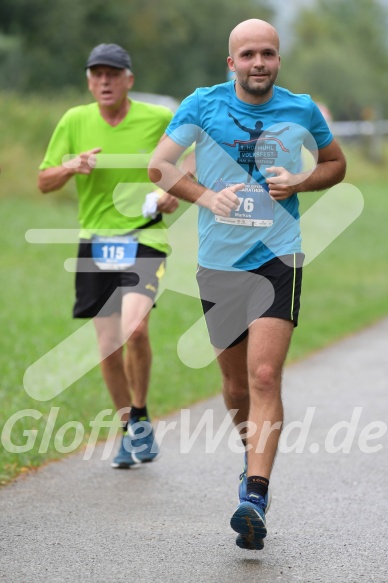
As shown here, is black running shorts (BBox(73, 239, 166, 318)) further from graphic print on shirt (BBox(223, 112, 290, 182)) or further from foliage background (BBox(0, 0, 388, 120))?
foliage background (BBox(0, 0, 388, 120))

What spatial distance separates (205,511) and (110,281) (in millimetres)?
1911

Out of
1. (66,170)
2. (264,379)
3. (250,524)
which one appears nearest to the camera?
(250,524)

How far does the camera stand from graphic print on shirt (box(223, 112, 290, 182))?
5.85 m

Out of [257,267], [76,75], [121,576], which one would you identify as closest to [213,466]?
[257,267]

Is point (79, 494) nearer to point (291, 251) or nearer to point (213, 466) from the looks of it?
point (213, 466)

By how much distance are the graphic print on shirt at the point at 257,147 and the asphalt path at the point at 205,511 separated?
1.69m

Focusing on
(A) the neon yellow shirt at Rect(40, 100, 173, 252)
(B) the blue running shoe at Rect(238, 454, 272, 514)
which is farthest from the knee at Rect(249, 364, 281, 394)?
(A) the neon yellow shirt at Rect(40, 100, 173, 252)

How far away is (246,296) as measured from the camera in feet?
19.8

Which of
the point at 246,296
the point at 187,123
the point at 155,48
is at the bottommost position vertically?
the point at 246,296

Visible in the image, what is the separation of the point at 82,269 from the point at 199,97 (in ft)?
7.00

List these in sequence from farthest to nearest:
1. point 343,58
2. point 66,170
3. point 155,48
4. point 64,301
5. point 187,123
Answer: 1. point 343,58
2. point 155,48
3. point 64,301
4. point 66,170
5. point 187,123

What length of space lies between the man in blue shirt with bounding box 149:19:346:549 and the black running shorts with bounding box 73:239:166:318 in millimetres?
1610

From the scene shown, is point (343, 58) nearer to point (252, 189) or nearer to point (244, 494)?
point (252, 189)

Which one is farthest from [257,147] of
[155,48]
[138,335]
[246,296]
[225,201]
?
[155,48]
